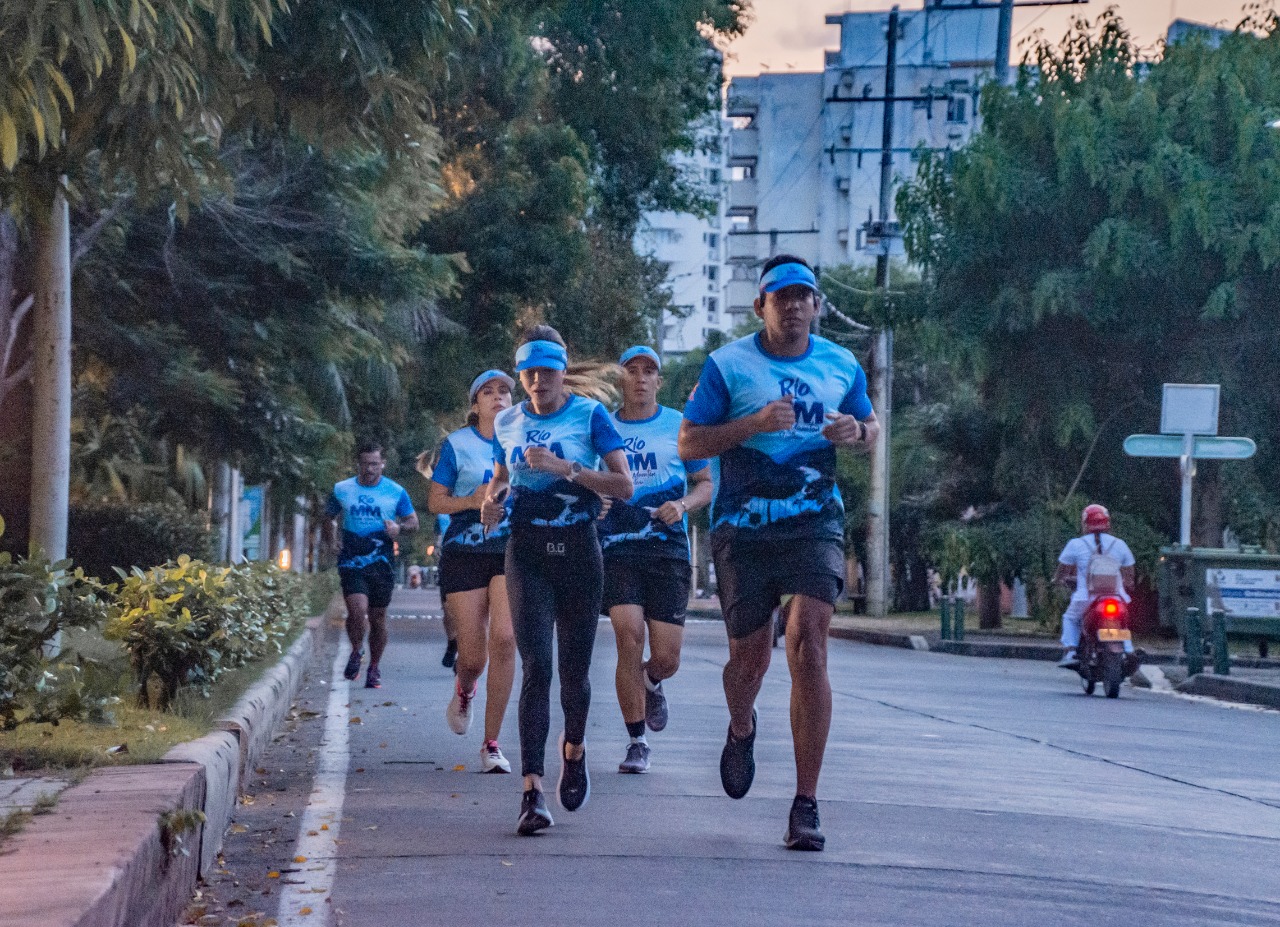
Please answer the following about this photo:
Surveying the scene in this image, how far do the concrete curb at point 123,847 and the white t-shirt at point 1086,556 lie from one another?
35.5 ft

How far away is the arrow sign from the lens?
21609 millimetres

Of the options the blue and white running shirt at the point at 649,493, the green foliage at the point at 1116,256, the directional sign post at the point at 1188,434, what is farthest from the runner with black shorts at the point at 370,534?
the green foliage at the point at 1116,256

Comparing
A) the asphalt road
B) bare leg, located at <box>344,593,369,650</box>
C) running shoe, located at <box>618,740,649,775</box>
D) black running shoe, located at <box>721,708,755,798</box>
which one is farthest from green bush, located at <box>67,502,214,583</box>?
black running shoe, located at <box>721,708,755,798</box>

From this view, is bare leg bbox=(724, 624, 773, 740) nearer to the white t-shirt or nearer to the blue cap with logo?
the blue cap with logo

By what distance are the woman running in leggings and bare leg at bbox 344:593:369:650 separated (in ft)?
26.3

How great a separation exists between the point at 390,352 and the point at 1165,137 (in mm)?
11417

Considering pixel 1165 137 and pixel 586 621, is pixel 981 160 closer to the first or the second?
pixel 1165 137

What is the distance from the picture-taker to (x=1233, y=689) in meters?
17.7

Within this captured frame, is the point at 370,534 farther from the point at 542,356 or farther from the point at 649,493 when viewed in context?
the point at 542,356

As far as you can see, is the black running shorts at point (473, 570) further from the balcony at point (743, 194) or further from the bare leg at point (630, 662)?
the balcony at point (743, 194)

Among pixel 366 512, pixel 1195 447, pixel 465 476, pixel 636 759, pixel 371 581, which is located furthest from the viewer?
pixel 1195 447

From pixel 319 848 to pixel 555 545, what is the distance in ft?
4.60

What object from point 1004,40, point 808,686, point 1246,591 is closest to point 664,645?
point 808,686

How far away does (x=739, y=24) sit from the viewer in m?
35.4
